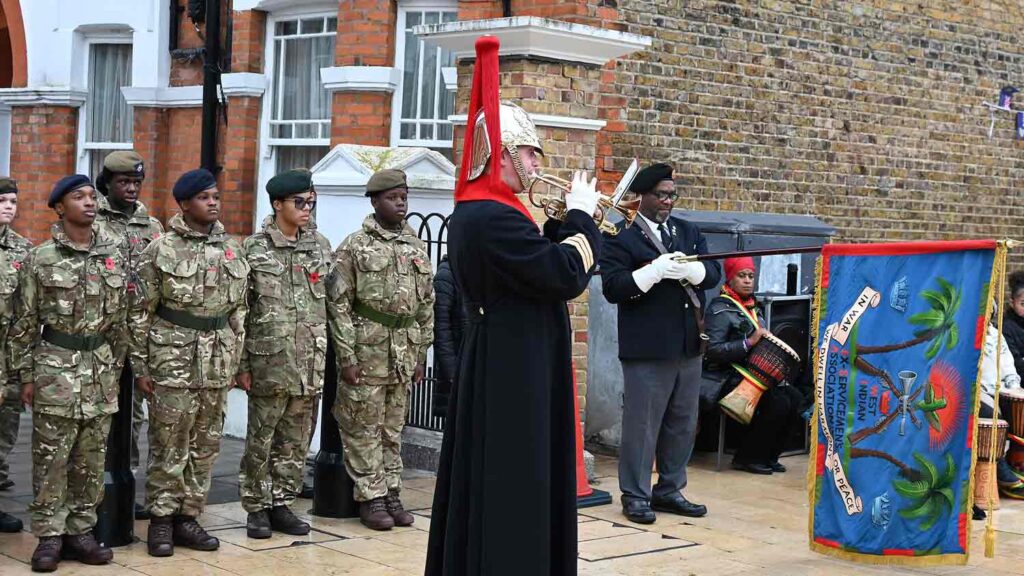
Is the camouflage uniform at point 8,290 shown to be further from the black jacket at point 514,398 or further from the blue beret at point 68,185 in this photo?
the black jacket at point 514,398

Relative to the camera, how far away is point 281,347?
23.4ft

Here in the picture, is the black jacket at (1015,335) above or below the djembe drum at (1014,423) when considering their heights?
above

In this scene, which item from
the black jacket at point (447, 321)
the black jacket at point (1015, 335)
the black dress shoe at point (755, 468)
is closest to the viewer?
the black jacket at point (447, 321)

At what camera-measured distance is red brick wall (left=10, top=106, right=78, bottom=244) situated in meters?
13.9

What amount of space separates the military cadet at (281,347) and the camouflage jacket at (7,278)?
1.09m

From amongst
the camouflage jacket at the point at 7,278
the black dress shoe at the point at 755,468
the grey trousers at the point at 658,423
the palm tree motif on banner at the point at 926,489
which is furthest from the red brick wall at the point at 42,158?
the palm tree motif on banner at the point at 926,489

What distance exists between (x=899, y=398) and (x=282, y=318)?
3.00 metres

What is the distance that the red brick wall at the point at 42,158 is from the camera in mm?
13852

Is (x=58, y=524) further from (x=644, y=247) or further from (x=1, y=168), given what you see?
(x=1, y=168)

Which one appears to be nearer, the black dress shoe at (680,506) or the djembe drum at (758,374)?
the black dress shoe at (680,506)

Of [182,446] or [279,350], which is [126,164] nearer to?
[279,350]

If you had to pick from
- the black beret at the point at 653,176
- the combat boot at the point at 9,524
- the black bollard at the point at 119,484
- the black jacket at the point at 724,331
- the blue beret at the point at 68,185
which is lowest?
the combat boot at the point at 9,524

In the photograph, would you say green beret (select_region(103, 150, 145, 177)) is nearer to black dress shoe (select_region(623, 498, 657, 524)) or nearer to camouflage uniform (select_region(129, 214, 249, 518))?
camouflage uniform (select_region(129, 214, 249, 518))

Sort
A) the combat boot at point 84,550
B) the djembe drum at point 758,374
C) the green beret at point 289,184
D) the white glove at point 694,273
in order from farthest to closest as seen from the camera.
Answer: the djembe drum at point 758,374 → the white glove at point 694,273 → the green beret at point 289,184 → the combat boot at point 84,550
